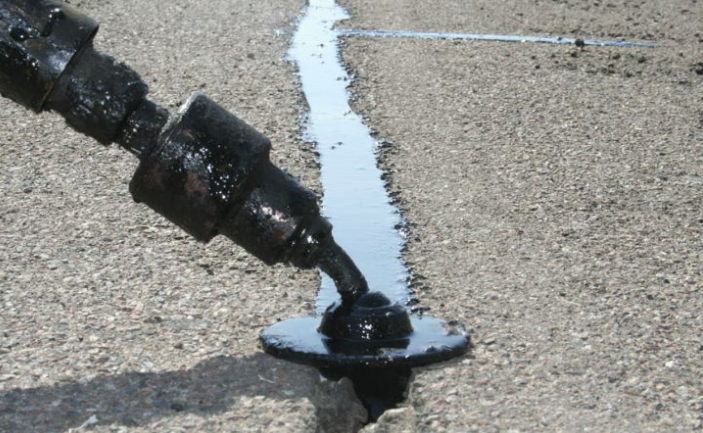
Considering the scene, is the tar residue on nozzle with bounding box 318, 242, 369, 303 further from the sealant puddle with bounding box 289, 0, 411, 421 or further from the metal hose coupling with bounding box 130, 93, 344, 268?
the sealant puddle with bounding box 289, 0, 411, 421

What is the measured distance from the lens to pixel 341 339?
3.44m

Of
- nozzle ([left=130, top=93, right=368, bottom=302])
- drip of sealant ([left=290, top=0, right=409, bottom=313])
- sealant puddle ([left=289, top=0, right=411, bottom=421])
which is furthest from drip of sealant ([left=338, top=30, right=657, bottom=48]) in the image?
nozzle ([left=130, top=93, right=368, bottom=302])

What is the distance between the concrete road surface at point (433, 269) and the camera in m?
3.10

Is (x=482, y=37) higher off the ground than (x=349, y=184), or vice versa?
(x=482, y=37)

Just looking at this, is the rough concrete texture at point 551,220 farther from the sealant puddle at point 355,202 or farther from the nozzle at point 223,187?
the nozzle at point 223,187

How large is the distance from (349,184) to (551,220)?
3.28ft

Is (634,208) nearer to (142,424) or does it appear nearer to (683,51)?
(142,424)

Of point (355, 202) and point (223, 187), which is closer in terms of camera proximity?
point (223, 187)

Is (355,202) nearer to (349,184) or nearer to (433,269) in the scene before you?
(349,184)

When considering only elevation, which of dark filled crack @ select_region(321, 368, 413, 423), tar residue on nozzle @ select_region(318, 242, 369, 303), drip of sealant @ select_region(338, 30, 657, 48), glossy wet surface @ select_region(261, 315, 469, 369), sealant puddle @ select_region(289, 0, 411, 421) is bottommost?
dark filled crack @ select_region(321, 368, 413, 423)

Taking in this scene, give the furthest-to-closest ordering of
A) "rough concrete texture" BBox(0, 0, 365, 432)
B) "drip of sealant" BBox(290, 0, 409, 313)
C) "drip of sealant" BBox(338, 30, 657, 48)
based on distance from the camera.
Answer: "drip of sealant" BBox(338, 30, 657, 48)
"drip of sealant" BBox(290, 0, 409, 313)
"rough concrete texture" BBox(0, 0, 365, 432)

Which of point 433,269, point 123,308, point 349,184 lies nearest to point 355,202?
point 349,184

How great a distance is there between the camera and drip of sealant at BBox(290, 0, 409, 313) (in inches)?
165

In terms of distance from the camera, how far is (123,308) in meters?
3.68
